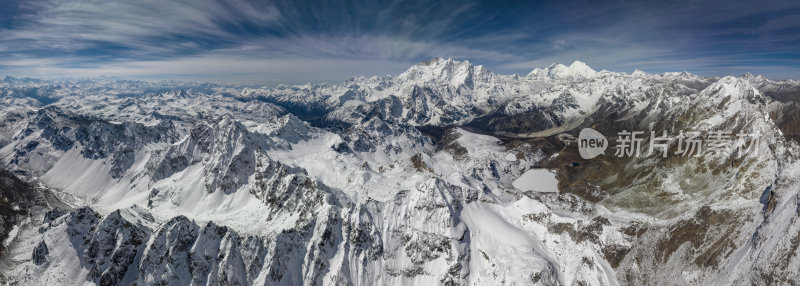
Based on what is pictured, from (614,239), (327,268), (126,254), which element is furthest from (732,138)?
(126,254)

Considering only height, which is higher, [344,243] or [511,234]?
[511,234]

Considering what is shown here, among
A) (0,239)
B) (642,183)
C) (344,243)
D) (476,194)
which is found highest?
(642,183)

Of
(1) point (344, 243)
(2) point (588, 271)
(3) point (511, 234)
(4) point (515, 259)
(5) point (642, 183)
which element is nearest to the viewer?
(2) point (588, 271)

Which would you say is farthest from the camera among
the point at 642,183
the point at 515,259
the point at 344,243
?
the point at 642,183

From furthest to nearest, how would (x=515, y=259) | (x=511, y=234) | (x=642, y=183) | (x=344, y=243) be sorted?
(x=642, y=183) < (x=344, y=243) < (x=511, y=234) < (x=515, y=259)

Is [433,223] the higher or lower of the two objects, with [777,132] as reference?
lower

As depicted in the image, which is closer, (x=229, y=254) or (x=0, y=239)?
(x=229, y=254)

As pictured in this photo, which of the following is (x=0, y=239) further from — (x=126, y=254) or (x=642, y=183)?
(x=642, y=183)

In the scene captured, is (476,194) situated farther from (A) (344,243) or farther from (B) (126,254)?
(B) (126,254)

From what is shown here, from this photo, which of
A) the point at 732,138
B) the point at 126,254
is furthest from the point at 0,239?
the point at 732,138
